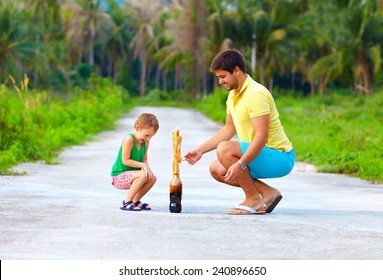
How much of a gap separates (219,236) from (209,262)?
1.29m

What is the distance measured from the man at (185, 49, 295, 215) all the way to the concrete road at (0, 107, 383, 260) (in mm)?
272

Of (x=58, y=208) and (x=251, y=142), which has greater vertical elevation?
(x=251, y=142)

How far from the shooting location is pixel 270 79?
7862cm

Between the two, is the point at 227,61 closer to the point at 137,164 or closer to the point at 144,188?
the point at 137,164

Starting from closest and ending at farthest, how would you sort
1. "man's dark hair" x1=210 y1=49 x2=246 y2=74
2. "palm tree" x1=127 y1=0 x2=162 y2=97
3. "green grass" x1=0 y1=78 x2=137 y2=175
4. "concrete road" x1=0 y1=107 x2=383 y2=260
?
"concrete road" x1=0 y1=107 x2=383 y2=260 < "man's dark hair" x1=210 y1=49 x2=246 y2=74 < "green grass" x1=0 y1=78 x2=137 y2=175 < "palm tree" x1=127 y1=0 x2=162 y2=97

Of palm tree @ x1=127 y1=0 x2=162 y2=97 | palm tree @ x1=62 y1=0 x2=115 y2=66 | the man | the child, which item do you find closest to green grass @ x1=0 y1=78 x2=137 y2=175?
the child

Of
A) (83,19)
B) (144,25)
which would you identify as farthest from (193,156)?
(144,25)

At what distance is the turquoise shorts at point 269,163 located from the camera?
A: 8578 mm

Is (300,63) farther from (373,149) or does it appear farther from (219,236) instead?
(219,236)

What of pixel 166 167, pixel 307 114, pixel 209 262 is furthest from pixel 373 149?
pixel 307 114

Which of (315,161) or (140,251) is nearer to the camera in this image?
(140,251)

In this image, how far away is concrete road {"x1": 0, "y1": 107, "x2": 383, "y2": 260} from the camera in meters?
6.42

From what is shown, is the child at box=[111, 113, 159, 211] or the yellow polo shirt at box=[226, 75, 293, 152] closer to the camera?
the yellow polo shirt at box=[226, 75, 293, 152]

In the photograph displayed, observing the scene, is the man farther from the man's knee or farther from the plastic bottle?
the plastic bottle
